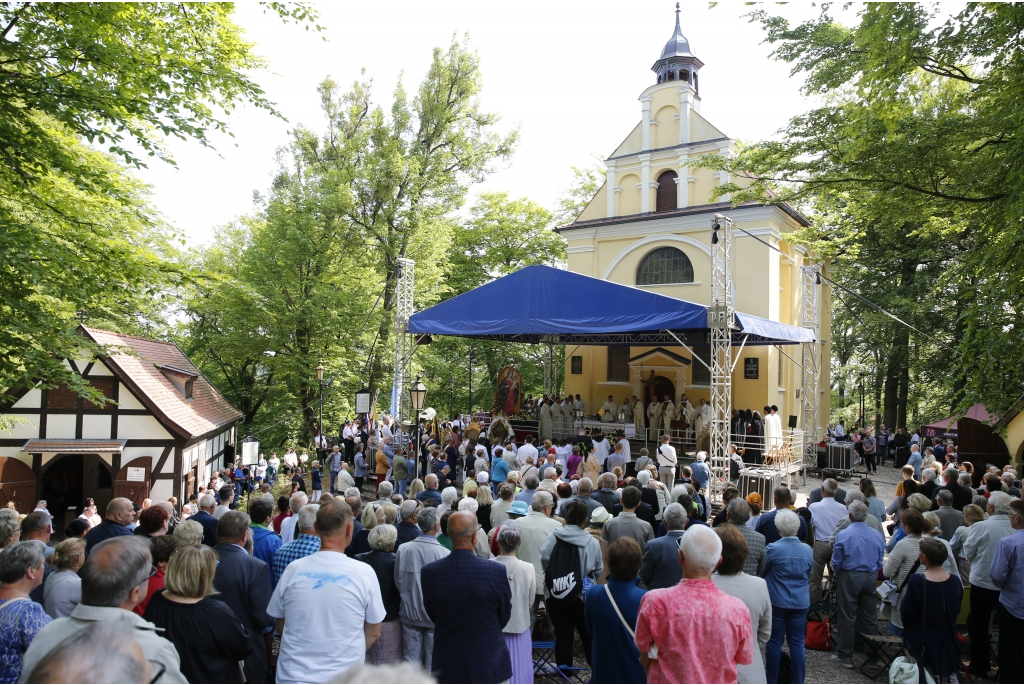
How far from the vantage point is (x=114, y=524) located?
5195mm

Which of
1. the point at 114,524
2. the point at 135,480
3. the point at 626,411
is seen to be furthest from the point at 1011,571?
the point at 135,480

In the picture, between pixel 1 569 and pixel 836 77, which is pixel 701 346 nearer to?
pixel 836 77

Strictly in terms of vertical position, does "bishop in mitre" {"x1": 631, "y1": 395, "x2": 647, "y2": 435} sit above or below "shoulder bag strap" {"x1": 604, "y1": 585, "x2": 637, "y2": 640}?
above

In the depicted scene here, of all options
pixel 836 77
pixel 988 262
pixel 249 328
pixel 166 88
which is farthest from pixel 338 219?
pixel 988 262

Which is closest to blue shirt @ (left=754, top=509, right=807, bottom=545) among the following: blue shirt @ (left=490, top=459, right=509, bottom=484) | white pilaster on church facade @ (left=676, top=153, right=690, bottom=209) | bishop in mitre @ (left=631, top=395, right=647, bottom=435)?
blue shirt @ (left=490, top=459, right=509, bottom=484)

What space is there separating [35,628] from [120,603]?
1174 mm

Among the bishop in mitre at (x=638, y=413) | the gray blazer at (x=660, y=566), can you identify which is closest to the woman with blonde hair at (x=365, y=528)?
the gray blazer at (x=660, y=566)

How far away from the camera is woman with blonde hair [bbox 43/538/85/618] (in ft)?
12.9

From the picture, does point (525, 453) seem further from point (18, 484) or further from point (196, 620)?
point (18, 484)

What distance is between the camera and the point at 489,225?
31.5m

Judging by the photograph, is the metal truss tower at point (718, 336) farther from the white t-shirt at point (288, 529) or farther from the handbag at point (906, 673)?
the white t-shirt at point (288, 529)

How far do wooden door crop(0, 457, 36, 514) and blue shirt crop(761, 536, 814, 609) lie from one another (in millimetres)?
16394

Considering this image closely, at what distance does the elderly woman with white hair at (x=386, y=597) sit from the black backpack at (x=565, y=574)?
1.25 metres

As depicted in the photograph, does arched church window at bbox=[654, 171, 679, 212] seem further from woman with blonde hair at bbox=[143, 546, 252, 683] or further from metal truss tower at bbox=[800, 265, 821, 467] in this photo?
woman with blonde hair at bbox=[143, 546, 252, 683]
